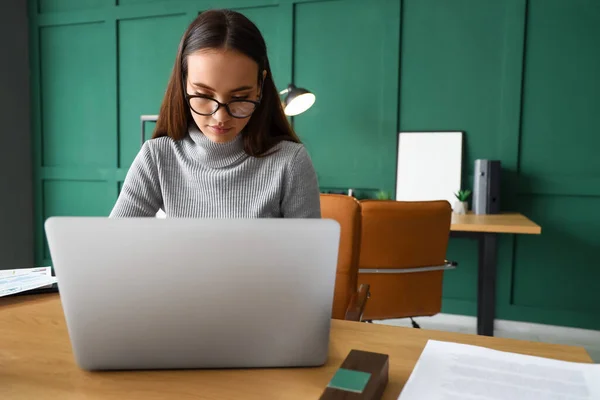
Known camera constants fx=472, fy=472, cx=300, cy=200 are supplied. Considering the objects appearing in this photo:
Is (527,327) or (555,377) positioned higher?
(555,377)

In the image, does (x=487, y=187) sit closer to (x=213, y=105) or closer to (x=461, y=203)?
(x=461, y=203)

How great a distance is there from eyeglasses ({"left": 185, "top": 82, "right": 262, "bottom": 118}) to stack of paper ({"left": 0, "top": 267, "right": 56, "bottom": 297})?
0.51 m

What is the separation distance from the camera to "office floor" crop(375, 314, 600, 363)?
2.80 meters

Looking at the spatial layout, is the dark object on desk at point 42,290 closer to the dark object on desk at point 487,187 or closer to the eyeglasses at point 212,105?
the eyeglasses at point 212,105

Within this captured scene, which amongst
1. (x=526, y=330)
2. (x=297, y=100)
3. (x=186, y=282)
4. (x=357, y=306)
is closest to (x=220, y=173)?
(x=357, y=306)

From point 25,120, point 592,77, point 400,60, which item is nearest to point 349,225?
point 400,60

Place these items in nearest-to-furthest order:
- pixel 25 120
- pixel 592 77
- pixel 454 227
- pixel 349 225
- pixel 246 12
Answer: pixel 349 225 < pixel 454 227 < pixel 592 77 < pixel 246 12 < pixel 25 120

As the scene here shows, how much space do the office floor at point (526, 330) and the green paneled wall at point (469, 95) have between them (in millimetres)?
59

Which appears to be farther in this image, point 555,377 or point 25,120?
point 25,120

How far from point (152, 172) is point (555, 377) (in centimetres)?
96

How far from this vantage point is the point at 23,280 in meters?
1.07

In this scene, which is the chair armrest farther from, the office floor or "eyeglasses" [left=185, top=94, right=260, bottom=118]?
the office floor

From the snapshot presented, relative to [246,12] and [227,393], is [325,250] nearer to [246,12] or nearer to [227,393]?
[227,393]

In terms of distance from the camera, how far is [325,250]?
59 cm
